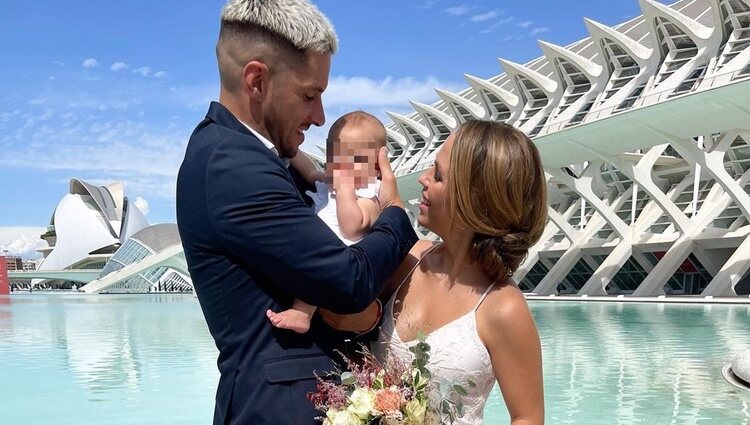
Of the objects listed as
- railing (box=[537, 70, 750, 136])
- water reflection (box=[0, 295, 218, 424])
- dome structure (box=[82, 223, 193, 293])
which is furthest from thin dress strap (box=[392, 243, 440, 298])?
dome structure (box=[82, 223, 193, 293])

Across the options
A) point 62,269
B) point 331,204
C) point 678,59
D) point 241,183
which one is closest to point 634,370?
point 331,204

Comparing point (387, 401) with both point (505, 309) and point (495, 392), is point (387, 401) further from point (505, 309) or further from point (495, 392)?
point (495, 392)

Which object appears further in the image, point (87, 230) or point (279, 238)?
point (87, 230)

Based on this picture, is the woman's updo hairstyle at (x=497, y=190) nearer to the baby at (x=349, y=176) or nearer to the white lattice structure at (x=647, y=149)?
the baby at (x=349, y=176)

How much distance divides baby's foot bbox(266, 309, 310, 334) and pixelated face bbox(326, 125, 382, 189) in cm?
56

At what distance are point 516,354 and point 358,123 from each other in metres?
0.76

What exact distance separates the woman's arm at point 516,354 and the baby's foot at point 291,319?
1.35 feet

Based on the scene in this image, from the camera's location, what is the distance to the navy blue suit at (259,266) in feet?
4.69

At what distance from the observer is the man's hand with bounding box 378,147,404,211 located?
1817 mm

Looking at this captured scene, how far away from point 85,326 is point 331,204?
15835 millimetres

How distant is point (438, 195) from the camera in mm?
1741

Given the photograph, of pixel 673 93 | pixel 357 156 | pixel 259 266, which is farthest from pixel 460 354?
pixel 673 93

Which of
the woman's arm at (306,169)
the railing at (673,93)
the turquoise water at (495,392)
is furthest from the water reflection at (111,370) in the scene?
the railing at (673,93)

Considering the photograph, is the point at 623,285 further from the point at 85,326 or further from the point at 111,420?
the point at 111,420
